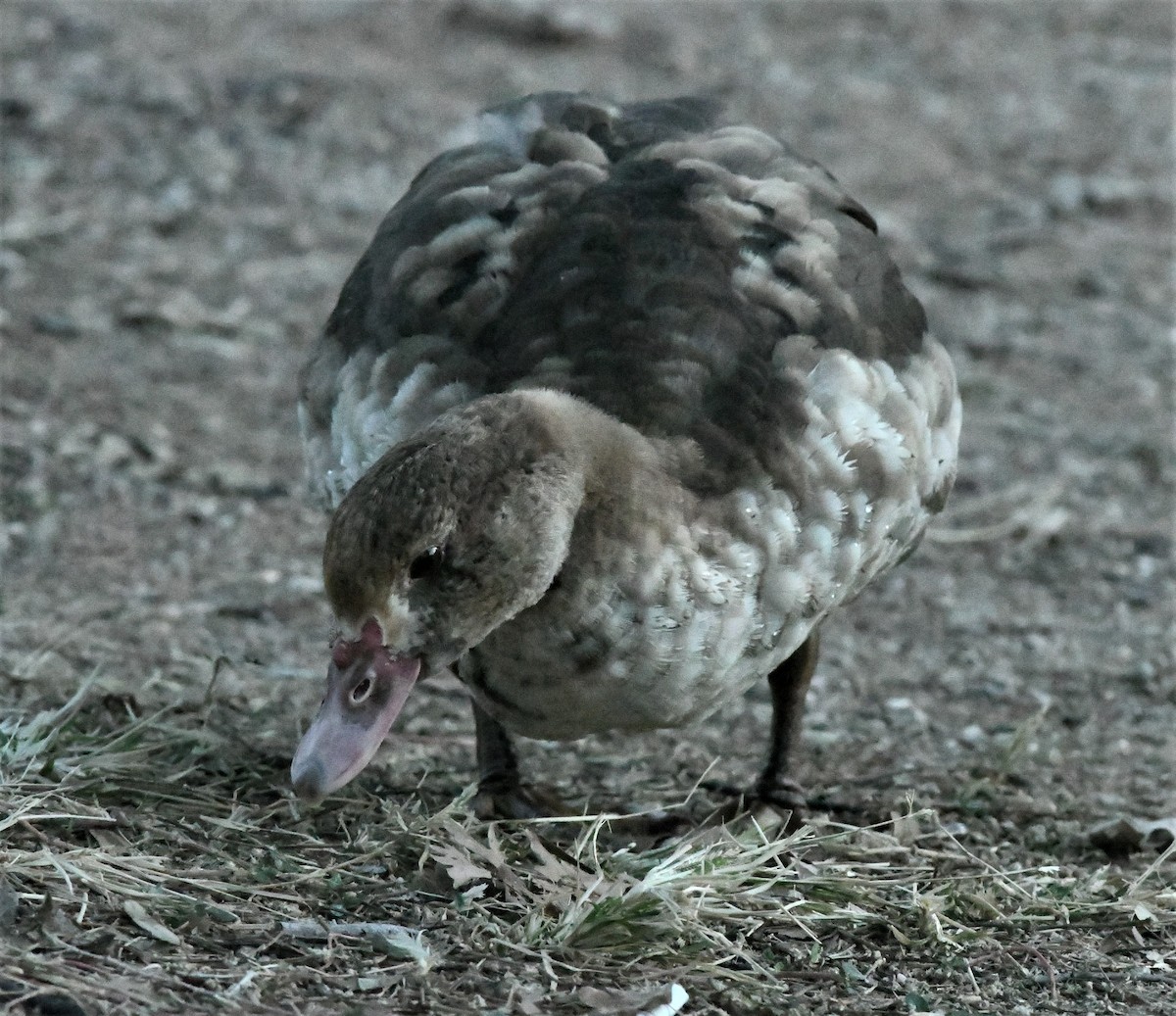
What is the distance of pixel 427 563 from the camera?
3.65m

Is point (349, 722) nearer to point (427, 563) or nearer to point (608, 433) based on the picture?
point (427, 563)

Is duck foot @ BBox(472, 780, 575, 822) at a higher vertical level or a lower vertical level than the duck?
lower

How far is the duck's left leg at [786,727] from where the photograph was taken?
194 inches

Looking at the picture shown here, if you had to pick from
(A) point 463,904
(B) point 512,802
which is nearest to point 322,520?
(B) point 512,802

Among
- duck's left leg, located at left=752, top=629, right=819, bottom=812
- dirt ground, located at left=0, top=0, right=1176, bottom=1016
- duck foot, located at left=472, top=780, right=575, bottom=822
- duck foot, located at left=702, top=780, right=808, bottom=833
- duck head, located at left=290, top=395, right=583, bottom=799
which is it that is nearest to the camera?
duck head, located at left=290, top=395, right=583, bottom=799

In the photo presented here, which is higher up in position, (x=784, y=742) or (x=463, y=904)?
(x=463, y=904)

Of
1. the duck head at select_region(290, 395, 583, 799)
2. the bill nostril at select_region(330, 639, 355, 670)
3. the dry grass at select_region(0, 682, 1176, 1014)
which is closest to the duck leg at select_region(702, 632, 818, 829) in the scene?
the dry grass at select_region(0, 682, 1176, 1014)

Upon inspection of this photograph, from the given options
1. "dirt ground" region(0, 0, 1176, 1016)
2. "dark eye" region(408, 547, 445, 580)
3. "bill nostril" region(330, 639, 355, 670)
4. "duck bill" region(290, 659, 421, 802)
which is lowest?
"dirt ground" region(0, 0, 1176, 1016)

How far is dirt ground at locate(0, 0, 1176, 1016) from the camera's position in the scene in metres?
4.07

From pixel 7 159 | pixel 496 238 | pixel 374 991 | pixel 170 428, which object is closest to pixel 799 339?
pixel 496 238

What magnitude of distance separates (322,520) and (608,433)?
2893mm

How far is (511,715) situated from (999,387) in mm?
4569

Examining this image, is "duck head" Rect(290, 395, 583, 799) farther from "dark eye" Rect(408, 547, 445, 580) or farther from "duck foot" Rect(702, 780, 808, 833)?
"duck foot" Rect(702, 780, 808, 833)

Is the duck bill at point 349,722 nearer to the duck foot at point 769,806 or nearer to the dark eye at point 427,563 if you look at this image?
the dark eye at point 427,563
